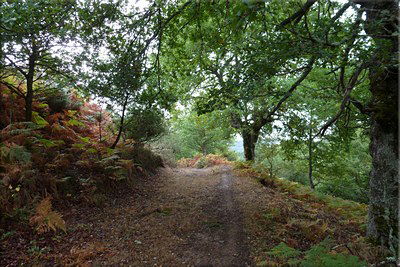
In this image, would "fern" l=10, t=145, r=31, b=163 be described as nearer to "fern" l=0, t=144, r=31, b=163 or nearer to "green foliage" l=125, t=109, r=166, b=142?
"fern" l=0, t=144, r=31, b=163

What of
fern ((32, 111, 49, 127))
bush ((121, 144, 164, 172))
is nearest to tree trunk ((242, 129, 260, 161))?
bush ((121, 144, 164, 172))

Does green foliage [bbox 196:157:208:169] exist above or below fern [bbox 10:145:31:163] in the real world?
below

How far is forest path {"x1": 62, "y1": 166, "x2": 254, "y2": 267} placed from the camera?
151 inches

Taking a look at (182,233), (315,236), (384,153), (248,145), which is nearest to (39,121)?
(182,233)

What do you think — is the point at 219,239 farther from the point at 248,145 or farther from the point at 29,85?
the point at 248,145

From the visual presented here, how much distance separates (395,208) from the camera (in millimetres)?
3895

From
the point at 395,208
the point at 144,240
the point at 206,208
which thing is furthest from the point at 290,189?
the point at 144,240

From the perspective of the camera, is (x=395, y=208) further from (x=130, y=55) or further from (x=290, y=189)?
(x=130, y=55)

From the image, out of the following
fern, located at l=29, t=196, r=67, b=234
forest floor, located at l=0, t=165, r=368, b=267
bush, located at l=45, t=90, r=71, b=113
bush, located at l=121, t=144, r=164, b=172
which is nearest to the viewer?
forest floor, located at l=0, t=165, r=368, b=267

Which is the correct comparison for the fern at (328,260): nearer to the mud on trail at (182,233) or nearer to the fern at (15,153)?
the mud on trail at (182,233)

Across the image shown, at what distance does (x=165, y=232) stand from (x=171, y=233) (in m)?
0.13

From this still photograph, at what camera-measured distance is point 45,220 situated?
4.18 meters

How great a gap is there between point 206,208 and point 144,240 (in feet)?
7.10

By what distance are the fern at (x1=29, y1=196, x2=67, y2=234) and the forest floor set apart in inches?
5.6
